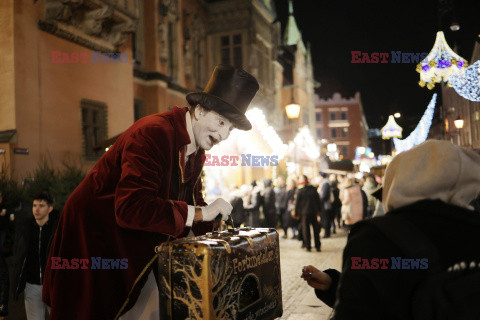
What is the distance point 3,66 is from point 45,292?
10413 millimetres

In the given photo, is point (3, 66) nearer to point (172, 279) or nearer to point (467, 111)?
point (172, 279)

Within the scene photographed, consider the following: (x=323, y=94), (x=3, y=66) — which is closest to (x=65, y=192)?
(x=3, y=66)

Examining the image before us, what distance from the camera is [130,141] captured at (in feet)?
7.83

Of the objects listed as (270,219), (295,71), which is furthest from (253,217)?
(295,71)

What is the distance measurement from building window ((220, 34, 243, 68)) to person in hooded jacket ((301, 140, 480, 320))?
23312 mm

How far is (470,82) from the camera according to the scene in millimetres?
10656

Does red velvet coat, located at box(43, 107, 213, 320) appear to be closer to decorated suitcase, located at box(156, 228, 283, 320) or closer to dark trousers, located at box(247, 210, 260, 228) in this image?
decorated suitcase, located at box(156, 228, 283, 320)

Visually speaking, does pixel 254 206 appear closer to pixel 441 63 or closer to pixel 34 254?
pixel 441 63

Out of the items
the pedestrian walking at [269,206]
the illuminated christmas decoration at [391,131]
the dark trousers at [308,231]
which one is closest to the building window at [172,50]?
the pedestrian walking at [269,206]

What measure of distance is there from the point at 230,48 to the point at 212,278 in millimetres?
23316

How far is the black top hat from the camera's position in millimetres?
2604

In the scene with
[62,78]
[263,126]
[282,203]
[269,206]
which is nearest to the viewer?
[62,78]

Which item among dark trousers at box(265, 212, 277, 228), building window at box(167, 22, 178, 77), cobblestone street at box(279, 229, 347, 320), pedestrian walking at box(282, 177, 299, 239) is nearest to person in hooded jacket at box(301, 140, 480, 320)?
cobblestone street at box(279, 229, 347, 320)

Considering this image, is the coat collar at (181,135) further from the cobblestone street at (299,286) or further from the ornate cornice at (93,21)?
the ornate cornice at (93,21)
